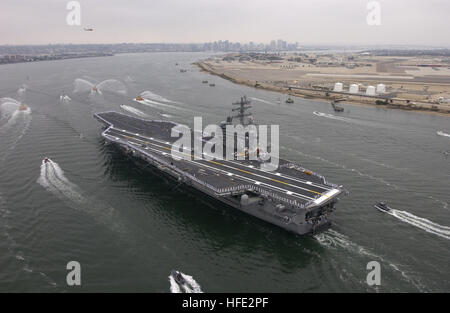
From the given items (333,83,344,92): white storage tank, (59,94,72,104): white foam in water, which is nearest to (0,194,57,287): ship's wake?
(59,94,72,104): white foam in water

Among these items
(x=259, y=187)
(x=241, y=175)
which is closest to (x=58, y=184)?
(x=241, y=175)

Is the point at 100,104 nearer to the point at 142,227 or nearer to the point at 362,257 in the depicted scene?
the point at 142,227

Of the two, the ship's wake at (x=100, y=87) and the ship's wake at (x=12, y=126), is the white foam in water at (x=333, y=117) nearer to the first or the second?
the ship's wake at (x=100, y=87)

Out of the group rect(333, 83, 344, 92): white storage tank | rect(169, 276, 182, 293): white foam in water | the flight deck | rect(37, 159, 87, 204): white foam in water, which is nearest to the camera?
rect(169, 276, 182, 293): white foam in water

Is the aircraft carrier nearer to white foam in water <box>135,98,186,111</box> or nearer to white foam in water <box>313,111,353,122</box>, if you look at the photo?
white foam in water <box>135,98,186,111</box>

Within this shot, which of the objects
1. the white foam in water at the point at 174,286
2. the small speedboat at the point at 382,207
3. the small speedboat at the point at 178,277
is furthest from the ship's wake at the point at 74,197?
the small speedboat at the point at 382,207

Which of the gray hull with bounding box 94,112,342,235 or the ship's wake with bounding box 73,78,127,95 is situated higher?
the ship's wake with bounding box 73,78,127,95

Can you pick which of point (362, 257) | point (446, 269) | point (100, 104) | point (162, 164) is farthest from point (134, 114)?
point (446, 269)

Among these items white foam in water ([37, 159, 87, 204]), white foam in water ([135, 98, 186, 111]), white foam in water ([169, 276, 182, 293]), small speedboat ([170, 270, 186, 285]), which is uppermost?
white foam in water ([135, 98, 186, 111])
